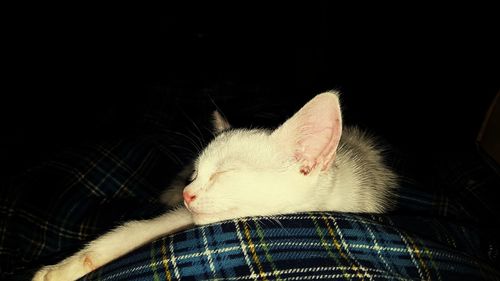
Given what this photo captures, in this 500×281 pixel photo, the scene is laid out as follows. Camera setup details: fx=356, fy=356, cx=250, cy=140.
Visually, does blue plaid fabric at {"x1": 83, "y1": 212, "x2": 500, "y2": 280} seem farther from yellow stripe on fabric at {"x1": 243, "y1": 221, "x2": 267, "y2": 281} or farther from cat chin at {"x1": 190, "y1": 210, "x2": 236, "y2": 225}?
cat chin at {"x1": 190, "y1": 210, "x2": 236, "y2": 225}

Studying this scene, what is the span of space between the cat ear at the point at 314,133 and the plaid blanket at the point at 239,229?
159 millimetres

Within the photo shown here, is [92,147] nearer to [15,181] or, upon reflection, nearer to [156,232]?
[15,181]

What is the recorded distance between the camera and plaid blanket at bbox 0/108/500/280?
588mm

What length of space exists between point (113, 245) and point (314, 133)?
0.54 meters

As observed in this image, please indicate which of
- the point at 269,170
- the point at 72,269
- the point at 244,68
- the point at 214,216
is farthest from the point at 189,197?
the point at 244,68

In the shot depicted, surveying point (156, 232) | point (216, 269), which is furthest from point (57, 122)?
point (216, 269)

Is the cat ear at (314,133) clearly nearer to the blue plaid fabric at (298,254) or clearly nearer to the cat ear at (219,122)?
the blue plaid fabric at (298,254)

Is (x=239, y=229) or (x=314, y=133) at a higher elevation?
(x=314, y=133)

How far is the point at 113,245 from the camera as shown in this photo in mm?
840

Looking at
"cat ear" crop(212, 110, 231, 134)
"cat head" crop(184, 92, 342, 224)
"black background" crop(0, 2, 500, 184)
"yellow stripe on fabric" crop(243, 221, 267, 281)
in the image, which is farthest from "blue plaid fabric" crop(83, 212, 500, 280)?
"black background" crop(0, 2, 500, 184)

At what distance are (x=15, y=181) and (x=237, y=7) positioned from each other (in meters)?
1.50

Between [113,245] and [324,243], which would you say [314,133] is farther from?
[113,245]

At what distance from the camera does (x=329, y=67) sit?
2.07 m

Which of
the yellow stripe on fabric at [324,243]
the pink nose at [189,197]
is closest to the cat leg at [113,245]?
the pink nose at [189,197]
